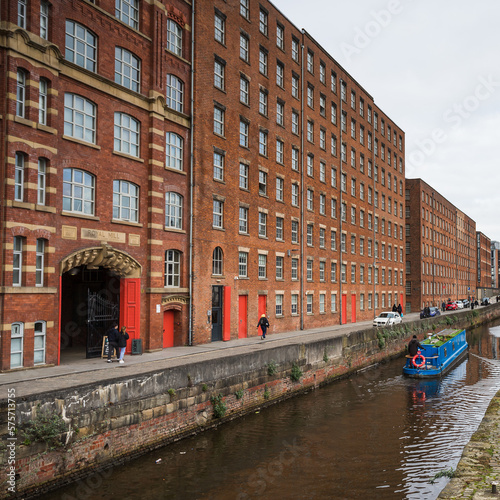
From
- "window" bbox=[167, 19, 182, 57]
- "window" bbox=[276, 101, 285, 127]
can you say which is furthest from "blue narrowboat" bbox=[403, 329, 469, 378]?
"window" bbox=[167, 19, 182, 57]

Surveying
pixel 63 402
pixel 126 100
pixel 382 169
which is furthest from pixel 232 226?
pixel 382 169

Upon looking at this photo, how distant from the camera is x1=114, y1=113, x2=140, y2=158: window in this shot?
22.3 m

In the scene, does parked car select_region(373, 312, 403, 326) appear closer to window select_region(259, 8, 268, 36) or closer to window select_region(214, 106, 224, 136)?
window select_region(214, 106, 224, 136)

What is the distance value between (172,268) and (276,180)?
12.3 m

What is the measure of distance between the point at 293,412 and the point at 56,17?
17.6m

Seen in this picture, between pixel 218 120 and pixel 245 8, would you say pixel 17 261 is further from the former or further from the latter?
pixel 245 8

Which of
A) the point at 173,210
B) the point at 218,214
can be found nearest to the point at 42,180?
the point at 173,210

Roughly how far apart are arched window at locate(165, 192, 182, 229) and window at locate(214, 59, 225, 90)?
7.58m

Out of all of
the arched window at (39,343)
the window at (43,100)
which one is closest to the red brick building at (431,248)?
the arched window at (39,343)

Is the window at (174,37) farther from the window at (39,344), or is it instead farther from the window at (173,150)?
the window at (39,344)

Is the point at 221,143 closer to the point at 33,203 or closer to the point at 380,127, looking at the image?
the point at 33,203

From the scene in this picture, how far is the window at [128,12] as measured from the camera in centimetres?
2261

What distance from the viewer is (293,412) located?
1869cm

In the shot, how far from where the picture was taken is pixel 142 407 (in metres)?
13.6
